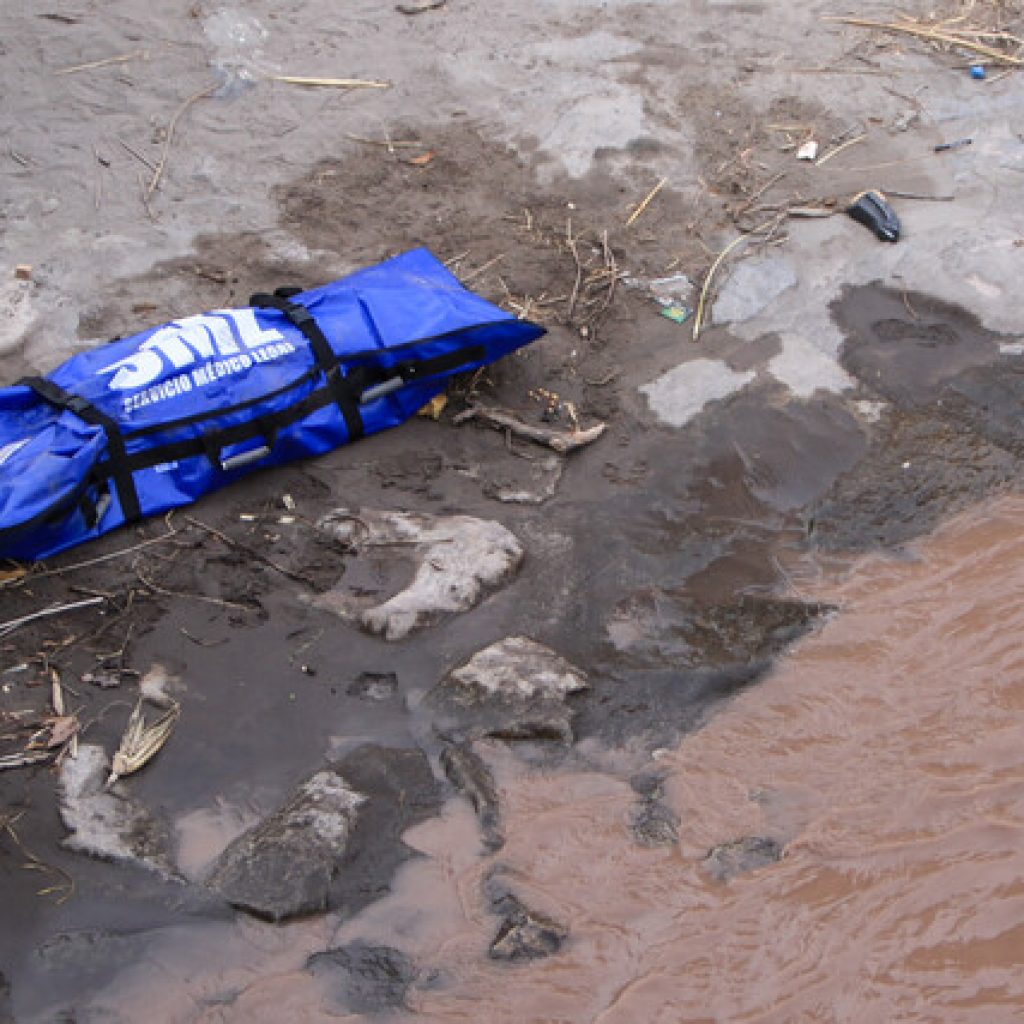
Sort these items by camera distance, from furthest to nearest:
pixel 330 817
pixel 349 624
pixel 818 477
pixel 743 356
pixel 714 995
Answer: pixel 743 356 → pixel 818 477 → pixel 349 624 → pixel 330 817 → pixel 714 995

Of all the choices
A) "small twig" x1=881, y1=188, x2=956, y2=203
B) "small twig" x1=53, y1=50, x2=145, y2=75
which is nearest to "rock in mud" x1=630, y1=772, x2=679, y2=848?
"small twig" x1=881, y1=188, x2=956, y2=203

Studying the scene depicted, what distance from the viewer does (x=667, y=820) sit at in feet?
12.5

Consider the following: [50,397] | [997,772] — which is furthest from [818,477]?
[50,397]

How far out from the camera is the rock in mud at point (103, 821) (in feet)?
11.7

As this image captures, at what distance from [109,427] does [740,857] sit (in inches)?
101

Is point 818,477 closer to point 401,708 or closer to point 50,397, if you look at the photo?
point 401,708

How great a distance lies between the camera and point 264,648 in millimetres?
4184

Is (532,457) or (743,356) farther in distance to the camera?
(743,356)

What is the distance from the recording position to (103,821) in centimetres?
364

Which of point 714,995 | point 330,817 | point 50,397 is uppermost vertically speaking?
point 50,397

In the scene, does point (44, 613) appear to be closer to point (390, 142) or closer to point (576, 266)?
point (576, 266)

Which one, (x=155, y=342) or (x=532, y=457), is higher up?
(x=155, y=342)

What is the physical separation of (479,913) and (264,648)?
1.21 metres

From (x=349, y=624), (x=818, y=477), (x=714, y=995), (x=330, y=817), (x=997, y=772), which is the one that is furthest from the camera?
(x=818, y=477)
